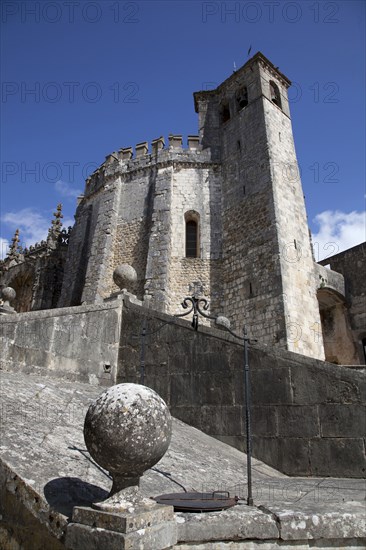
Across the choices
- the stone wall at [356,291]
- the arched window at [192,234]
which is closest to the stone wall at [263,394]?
the arched window at [192,234]

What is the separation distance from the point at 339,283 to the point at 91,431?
17034 millimetres

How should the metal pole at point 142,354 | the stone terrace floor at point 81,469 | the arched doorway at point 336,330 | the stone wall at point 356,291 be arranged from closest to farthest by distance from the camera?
the stone terrace floor at point 81,469
the metal pole at point 142,354
the stone wall at point 356,291
the arched doorway at point 336,330

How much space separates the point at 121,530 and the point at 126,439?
0.51 meters

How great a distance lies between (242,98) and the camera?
18.6 m

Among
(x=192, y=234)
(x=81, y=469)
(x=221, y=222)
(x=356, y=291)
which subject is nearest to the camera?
(x=81, y=469)

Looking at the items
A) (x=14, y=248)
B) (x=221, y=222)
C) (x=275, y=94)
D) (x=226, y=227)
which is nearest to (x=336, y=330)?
(x=226, y=227)

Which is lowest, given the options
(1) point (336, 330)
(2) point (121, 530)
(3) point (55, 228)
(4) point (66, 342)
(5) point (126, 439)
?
(2) point (121, 530)

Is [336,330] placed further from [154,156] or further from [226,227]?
[154,156]

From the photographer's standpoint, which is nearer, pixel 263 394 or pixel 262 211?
pixel 263 394

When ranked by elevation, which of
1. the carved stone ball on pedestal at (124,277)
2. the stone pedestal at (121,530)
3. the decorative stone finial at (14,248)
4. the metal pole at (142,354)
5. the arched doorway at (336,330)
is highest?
the decorative stone finial at (14,248)

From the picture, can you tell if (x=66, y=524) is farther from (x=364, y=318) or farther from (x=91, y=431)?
(x=364, y=318)

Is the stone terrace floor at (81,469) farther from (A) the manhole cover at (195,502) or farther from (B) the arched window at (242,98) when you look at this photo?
(B) the arched window at (242,98)

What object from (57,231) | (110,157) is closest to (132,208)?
(110,157)

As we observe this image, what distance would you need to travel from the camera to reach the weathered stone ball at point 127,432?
2.53 metres
